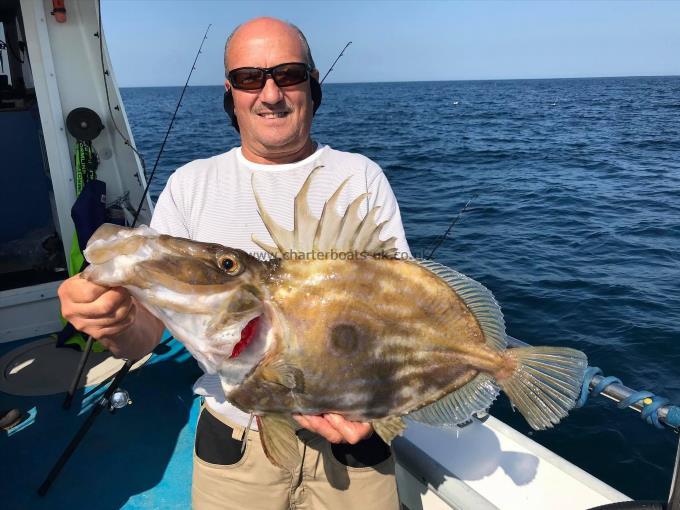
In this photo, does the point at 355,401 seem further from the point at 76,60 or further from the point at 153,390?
the point at 76,60

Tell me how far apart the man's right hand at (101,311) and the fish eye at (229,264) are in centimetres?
35

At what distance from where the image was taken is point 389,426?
6.07 feet

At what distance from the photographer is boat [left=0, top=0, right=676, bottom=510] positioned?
2.88 metres

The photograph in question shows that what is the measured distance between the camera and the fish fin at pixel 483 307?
1827mm

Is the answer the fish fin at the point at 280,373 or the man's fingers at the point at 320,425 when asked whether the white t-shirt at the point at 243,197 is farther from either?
the fish fin at the point at 280,373

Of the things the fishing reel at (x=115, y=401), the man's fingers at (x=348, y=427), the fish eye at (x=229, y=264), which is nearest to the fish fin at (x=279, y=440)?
the man's fingers at (x=348, y=427)

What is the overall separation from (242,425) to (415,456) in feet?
3.70

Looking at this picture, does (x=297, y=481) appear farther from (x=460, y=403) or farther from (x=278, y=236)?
(x=278, y=236)

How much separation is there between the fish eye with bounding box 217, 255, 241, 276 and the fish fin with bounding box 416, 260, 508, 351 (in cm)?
72

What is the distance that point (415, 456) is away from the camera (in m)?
2.89

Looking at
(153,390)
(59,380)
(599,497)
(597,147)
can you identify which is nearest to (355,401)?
(599,497)

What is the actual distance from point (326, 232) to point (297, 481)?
1380 mm

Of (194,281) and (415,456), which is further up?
(194,281)

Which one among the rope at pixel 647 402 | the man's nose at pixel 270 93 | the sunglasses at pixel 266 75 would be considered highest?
the sunglasses at pixel 266 75
